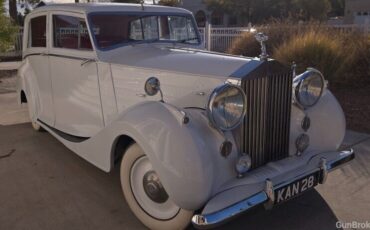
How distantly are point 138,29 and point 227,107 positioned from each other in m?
1.92

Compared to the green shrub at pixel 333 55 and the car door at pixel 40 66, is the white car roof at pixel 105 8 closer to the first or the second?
the car door at pixel 40 66

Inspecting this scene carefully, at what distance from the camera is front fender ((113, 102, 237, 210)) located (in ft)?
8.61

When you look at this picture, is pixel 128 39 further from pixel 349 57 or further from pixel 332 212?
pixel 349 57

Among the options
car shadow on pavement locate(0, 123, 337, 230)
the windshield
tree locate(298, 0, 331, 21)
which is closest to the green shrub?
the windshield

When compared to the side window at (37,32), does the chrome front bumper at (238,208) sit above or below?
below

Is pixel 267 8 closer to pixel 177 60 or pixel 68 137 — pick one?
pixel 68 137

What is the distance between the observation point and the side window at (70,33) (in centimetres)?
410

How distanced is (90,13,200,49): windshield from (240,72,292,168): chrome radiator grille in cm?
168

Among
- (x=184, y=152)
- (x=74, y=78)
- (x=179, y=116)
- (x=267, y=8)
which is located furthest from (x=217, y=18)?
(x=184, y=152)

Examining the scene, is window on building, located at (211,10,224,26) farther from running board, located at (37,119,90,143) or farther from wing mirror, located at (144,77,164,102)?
wing mirror, located at (144,77,164,102)

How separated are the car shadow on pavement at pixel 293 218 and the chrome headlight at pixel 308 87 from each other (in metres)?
0.88

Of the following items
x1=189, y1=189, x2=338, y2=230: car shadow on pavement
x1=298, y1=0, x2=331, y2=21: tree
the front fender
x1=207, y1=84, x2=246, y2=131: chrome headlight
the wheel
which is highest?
x1=298, y1=0, x2=331, y2=21: tree

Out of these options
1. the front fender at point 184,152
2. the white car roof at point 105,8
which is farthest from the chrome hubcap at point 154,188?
the white car roof at point 105,8

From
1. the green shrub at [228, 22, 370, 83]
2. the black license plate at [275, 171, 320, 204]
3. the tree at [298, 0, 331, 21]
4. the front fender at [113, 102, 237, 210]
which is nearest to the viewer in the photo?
the front fender at [113, 102, 237, 210]
